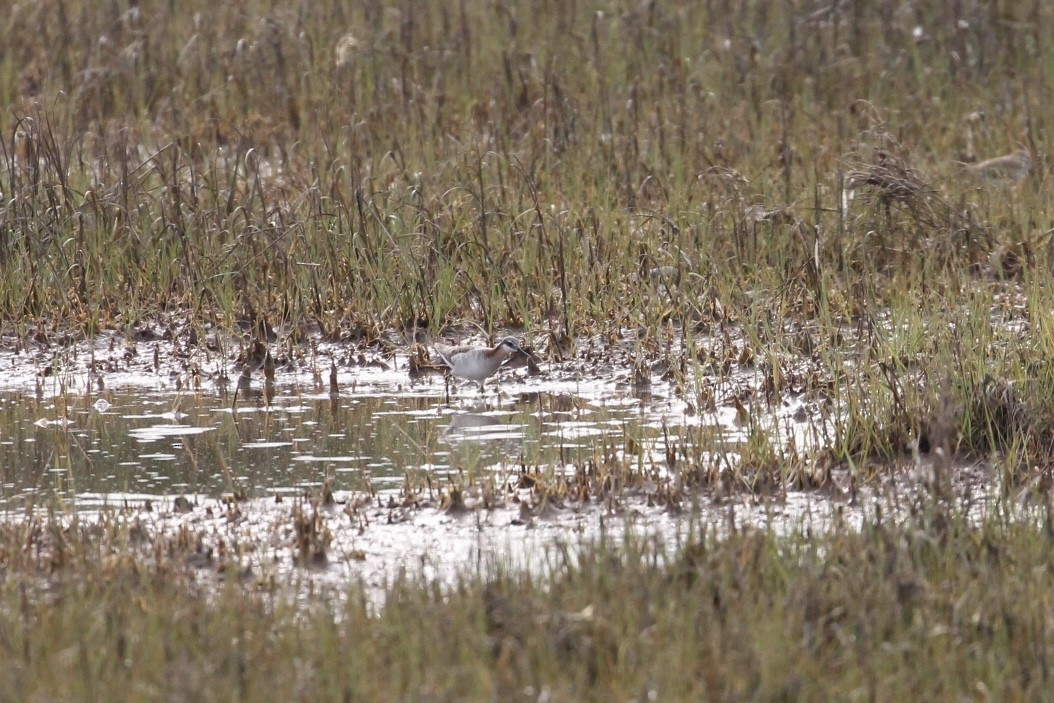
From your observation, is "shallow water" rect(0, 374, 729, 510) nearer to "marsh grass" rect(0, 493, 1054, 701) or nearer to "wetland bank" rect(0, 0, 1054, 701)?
"wetland bank" rect(0, 0, 1054, 701)

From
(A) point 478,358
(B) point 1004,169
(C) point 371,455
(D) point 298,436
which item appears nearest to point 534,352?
(A) point 478,358

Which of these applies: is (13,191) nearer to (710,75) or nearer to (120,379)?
(120,379)

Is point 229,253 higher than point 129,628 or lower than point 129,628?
higher

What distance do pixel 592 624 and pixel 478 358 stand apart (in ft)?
10.8

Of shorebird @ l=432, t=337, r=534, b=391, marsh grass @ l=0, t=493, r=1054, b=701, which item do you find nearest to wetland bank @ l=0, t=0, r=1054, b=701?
marsh grass @ l=0, t=493, r=1054, b=701

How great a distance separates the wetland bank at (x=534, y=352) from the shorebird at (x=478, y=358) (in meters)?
0.15

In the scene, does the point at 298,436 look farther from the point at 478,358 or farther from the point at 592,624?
the point at 592,624

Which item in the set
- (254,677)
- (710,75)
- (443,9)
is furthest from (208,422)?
(443,9)

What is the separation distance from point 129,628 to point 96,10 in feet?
34.0

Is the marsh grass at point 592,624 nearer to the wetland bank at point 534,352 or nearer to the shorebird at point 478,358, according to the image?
the wetland bank at point 534,352

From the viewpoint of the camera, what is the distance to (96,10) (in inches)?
546

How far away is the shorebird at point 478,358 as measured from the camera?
24.5 ft

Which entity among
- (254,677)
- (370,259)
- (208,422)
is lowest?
(254,677)

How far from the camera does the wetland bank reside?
428cm
